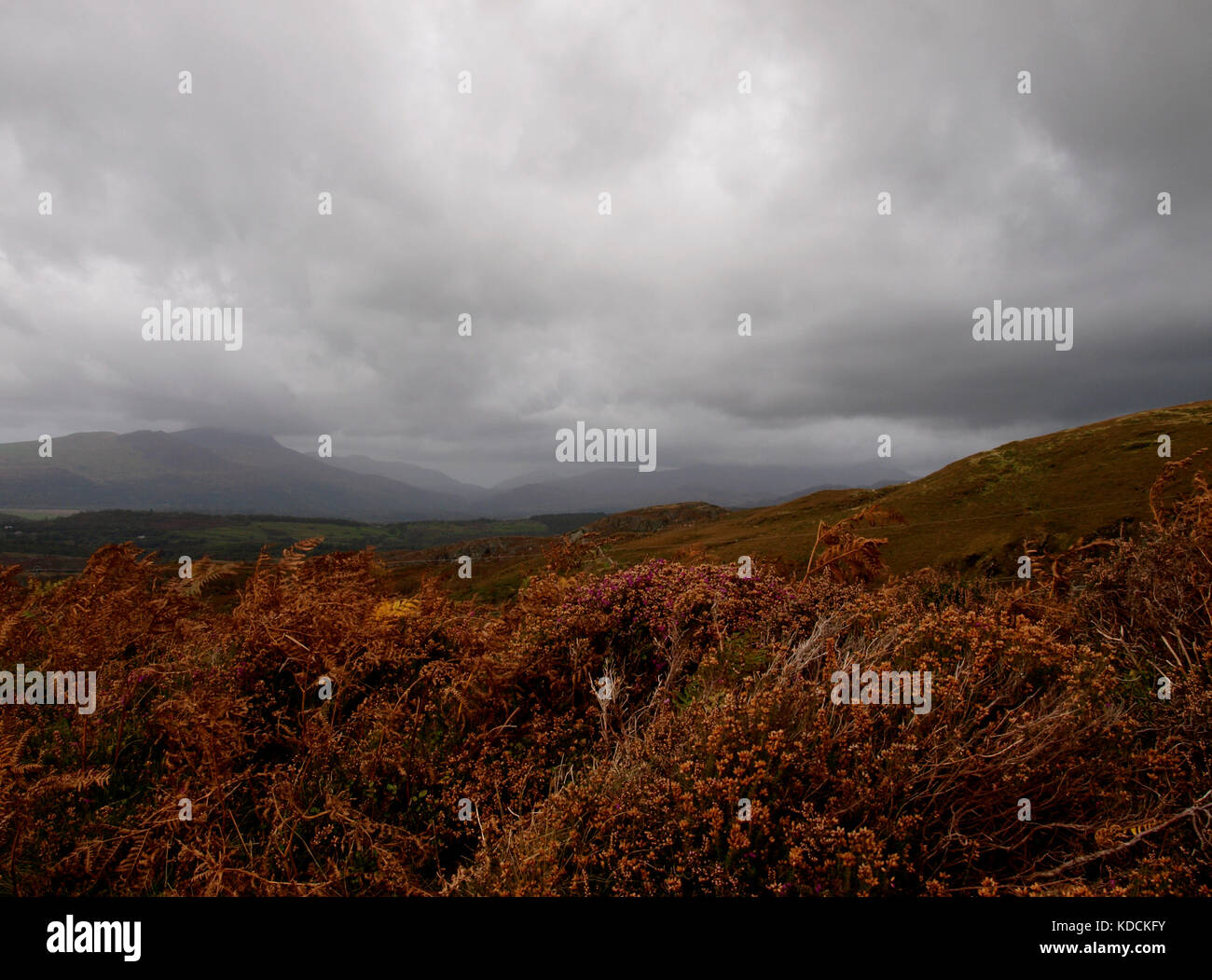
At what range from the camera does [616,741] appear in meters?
4.35

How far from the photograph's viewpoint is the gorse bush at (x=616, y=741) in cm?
318

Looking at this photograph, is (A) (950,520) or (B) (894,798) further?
(A) (950,520)

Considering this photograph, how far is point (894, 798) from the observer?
3.41 m

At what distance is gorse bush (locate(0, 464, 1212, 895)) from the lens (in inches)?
125
